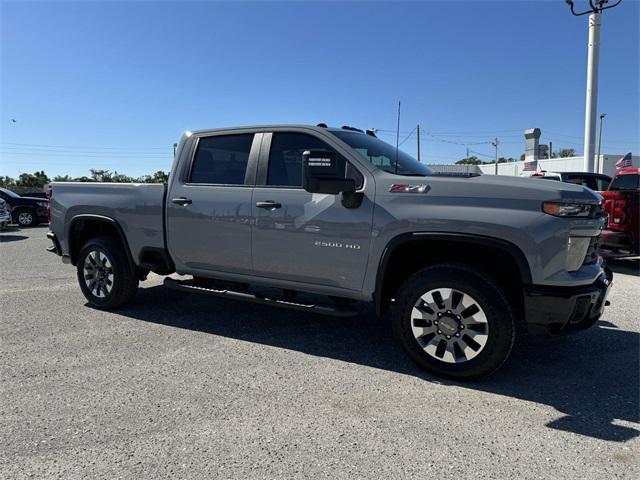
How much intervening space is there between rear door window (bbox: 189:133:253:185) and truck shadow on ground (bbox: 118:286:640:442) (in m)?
1.56

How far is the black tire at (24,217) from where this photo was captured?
18781mm

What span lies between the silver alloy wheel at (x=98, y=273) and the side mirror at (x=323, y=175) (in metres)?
2.96

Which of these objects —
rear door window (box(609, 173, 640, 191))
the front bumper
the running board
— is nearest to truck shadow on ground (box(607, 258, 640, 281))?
rear door window (box(609, 173, 640, 191))

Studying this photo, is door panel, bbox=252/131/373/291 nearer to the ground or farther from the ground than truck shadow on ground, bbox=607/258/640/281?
farther from the ground

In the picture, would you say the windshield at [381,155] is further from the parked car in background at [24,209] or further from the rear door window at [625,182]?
the parked car in background at [24,209]

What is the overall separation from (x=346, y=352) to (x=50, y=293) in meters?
4.54

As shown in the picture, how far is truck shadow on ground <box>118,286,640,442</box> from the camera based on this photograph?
3.34 metres

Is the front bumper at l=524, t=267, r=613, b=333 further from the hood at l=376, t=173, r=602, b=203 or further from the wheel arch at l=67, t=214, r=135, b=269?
the wheel arch at l=67, t=214, r=135, b=269

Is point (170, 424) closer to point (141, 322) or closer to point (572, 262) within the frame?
point (141, 322)

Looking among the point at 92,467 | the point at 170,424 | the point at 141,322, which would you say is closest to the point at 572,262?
the point at 170,424

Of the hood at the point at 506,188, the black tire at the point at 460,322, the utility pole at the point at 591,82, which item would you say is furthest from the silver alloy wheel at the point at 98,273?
the utility pole at the point at 591,82

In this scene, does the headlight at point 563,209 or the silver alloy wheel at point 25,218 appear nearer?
the headlight at point 563,209

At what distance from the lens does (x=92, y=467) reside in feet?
8.55

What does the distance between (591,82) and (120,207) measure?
1969 centimetres
